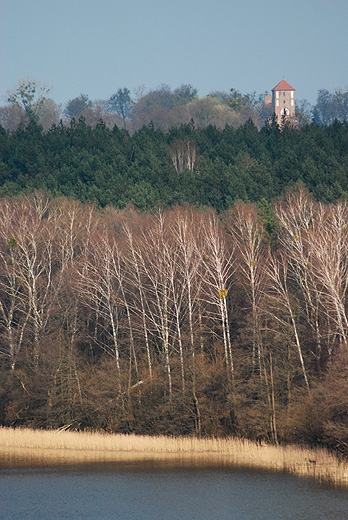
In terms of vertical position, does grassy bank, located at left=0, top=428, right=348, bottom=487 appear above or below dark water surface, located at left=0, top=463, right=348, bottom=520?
below

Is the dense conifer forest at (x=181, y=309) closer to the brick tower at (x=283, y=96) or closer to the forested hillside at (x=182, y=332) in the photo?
the forested hillside at (x=182, y=332)

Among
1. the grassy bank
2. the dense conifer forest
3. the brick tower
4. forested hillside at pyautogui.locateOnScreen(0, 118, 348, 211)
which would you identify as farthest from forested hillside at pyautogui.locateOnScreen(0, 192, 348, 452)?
the brick tower

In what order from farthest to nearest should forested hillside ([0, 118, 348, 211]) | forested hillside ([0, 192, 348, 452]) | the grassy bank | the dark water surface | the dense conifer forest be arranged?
1. forested hillside ([0, 118, 348, 211])
2. the dense conifer forest
3. forested hillside ([0, 192, 348, 452])
4. the grassy bank
5. the dark water surface

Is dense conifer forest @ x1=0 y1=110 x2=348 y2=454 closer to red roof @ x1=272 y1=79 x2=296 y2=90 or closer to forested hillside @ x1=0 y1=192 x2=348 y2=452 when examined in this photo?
forested hillside @ x1=0 y1=192 x2=348 y2=452

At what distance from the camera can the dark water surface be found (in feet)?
88.9

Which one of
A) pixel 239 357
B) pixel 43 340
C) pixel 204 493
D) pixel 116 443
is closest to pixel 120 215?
pixel 43 340

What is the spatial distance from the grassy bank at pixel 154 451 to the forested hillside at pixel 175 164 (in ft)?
83.4

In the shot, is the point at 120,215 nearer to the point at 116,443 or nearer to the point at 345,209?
the point at 345,209

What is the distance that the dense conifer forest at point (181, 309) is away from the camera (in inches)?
1545

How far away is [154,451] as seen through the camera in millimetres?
37125

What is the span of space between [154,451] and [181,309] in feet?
40.0

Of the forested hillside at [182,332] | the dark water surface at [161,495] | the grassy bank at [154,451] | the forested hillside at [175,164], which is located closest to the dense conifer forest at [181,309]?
the forested hillside at [182,332]

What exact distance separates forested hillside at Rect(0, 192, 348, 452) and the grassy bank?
137cm

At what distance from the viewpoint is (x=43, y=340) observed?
46.1m
